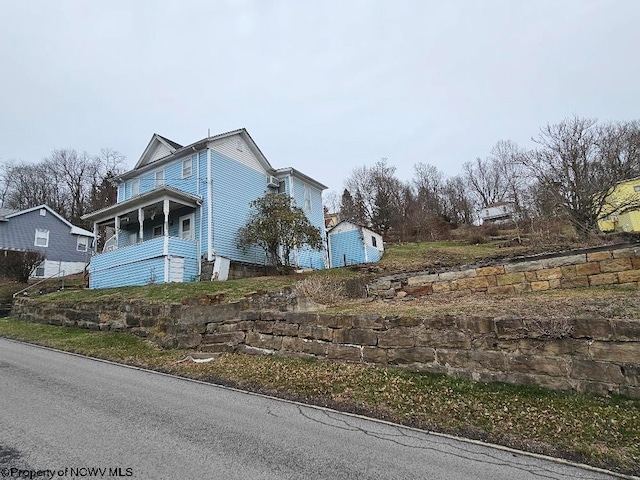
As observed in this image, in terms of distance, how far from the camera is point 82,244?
34.0 metres

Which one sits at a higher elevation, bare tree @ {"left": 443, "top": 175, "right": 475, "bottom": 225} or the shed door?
bare tree @ {"left": 443, "top": 175, "right": 475, "bottom": 225}

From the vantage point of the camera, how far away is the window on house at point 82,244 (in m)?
33.7

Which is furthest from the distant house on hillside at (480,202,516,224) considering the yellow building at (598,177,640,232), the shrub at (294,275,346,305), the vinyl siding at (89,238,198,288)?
the vinyl siding at (89,238,198,288)

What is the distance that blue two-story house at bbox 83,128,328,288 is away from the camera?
16.1 meters

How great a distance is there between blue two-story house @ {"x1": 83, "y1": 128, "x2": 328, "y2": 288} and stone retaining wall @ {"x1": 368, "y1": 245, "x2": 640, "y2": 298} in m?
9.37

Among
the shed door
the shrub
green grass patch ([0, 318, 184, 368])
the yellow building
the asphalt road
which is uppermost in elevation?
the yellow building

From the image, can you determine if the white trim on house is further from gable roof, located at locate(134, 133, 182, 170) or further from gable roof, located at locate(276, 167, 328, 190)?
gable roof, located at locate(276, 167, 328, 190)

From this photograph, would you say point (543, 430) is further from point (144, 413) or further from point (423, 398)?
point (144, 413)

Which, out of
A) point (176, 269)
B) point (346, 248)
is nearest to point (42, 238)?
point (176, 269)

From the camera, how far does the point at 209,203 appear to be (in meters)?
17.3

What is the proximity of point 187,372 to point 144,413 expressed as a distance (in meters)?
2.36

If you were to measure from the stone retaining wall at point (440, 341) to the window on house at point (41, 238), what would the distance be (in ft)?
95.6

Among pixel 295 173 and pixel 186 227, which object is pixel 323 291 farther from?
pixel 295 173

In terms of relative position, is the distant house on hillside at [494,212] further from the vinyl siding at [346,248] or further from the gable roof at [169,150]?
the gable roof at [169,150]
